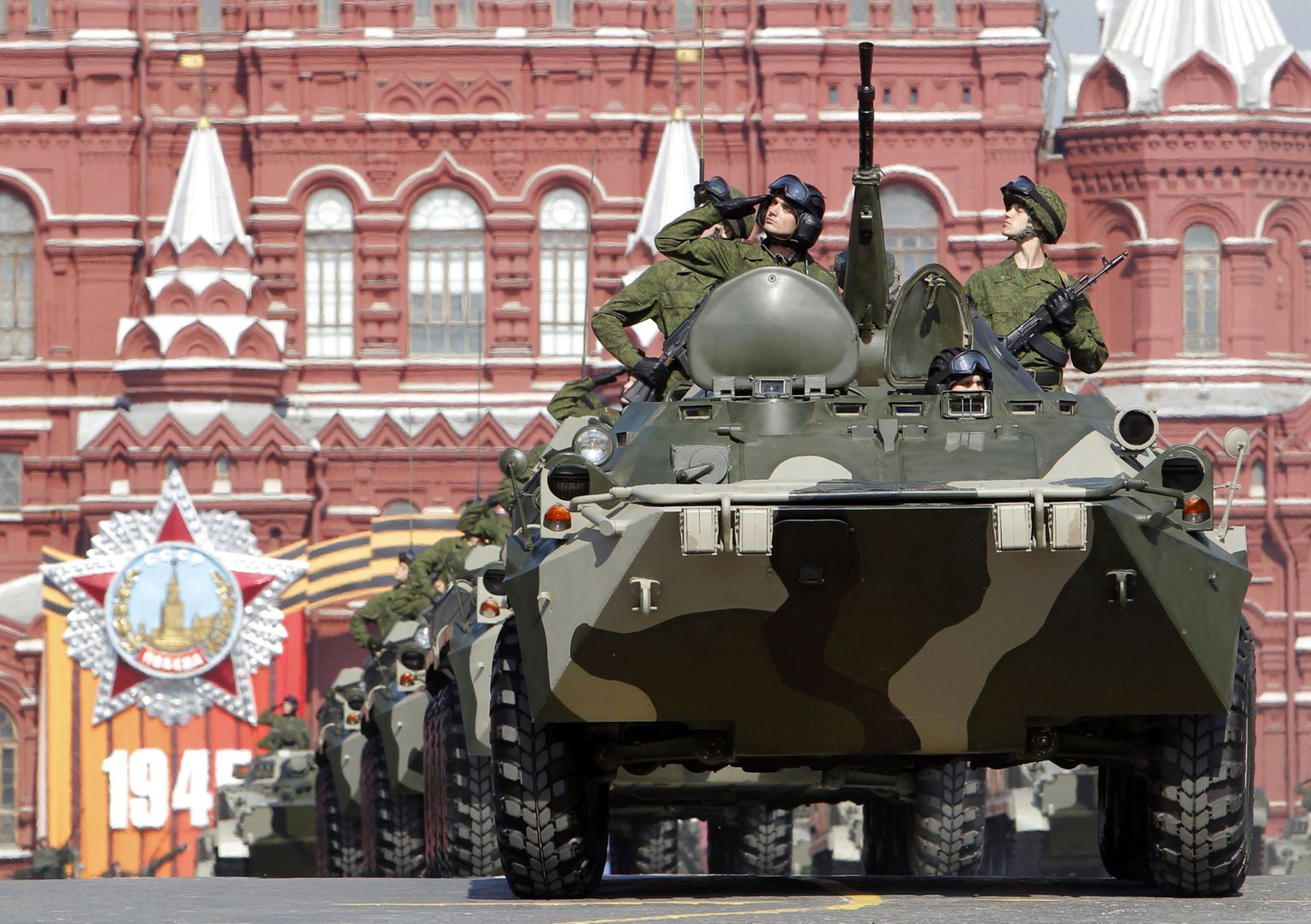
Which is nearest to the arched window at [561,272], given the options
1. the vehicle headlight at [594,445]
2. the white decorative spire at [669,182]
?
the white decorative spire at [669,182]

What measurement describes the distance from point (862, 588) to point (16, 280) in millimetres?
42884

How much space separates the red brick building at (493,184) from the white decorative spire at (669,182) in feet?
2.40

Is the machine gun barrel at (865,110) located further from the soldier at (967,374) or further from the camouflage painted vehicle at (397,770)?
the camouflage painted vehicle at (397,770)

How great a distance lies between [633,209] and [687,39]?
299 cm

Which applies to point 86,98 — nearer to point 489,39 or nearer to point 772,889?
point 489,39

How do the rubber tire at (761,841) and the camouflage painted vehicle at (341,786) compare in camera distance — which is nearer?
the rubber tire at (761,841)

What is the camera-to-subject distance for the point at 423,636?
57.4 ft

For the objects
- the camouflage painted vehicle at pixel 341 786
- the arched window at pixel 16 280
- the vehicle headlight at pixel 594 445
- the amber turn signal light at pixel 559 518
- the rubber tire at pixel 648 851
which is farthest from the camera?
the arched window at pixel 16 280

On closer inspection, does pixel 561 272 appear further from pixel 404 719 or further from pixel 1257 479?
pixel 404 719

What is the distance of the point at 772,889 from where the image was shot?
1073cm

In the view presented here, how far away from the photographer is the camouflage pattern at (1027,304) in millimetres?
11719

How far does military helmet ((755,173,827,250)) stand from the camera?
11281 millimetres

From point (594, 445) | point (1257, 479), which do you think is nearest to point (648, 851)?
point (594, 445)

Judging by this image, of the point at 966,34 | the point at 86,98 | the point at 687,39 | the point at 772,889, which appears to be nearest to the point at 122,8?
the point at 86,98
